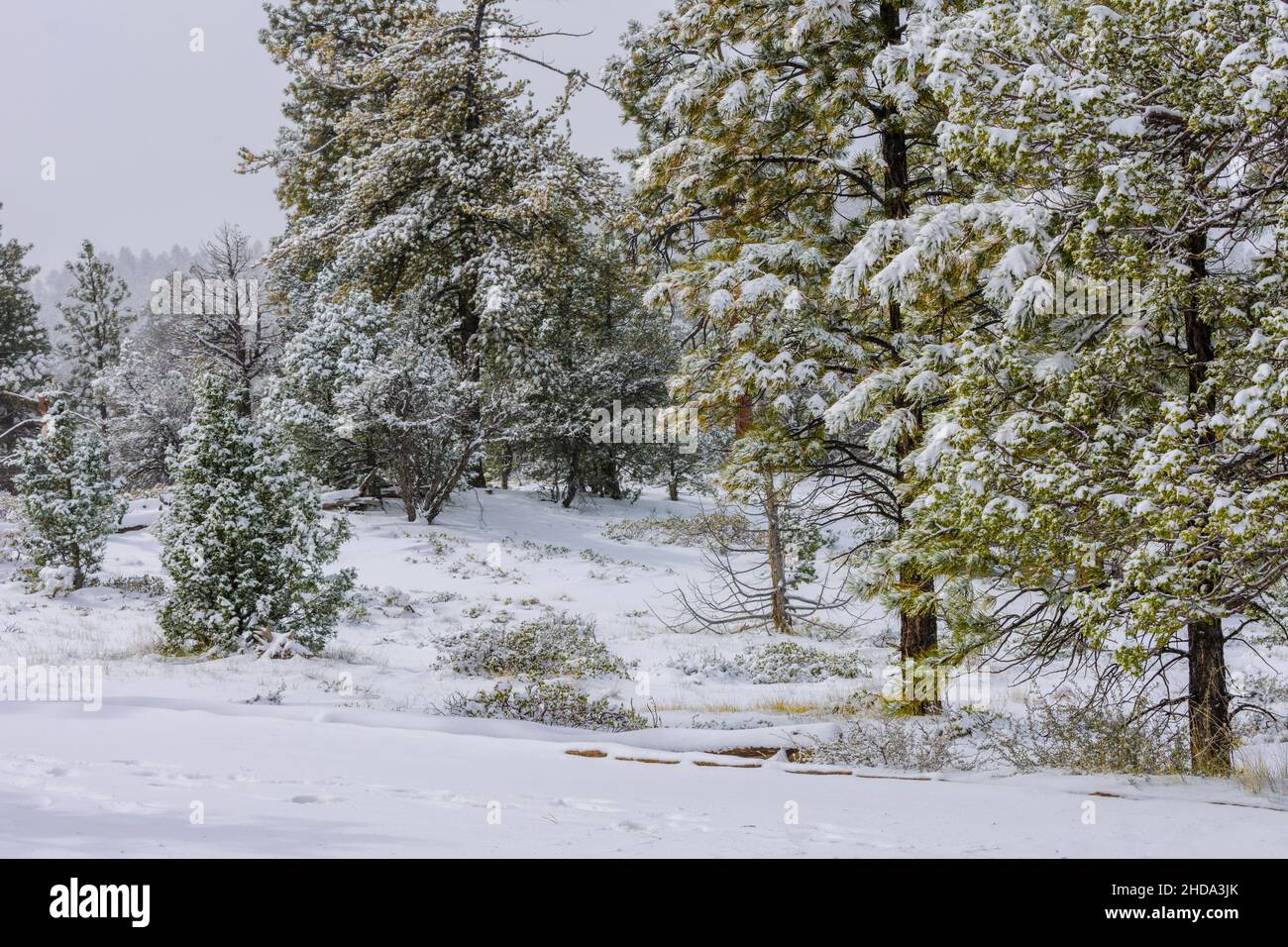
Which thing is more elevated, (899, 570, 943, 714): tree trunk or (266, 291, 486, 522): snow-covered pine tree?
(266, 291, 486, 522): snow-covered pine tree

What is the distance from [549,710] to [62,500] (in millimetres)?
11329

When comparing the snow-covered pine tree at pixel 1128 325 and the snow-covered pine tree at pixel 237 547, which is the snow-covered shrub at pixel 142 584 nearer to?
the snow-covered pine tree at pixel 237 547

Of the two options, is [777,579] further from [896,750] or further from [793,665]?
[896,750]

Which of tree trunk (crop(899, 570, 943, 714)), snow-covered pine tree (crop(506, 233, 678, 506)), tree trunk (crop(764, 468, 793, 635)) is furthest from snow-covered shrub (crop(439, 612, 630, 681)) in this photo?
snow-covered pine tree (crop(506, 233, 678, 506))

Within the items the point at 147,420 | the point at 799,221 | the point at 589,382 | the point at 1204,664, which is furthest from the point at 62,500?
the point at 1204,664

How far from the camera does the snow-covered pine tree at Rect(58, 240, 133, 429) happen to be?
37.1m

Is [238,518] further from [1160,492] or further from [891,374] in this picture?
[1160,492]

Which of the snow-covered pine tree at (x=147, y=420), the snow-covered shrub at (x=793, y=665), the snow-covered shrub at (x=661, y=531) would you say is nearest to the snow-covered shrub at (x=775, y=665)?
the snow-covered shrub at (x=793, y=665)

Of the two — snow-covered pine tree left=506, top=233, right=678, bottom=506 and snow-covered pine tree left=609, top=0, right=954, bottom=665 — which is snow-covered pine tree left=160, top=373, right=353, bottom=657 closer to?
snow-covered pine tree left=609, top=0, right=954, bottom=665

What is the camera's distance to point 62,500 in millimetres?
14547

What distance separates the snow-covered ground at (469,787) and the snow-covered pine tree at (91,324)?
107ft

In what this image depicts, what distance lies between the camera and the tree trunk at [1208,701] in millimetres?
5875

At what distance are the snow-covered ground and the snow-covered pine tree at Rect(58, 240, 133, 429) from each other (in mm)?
32596

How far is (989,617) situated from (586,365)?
20012mm
